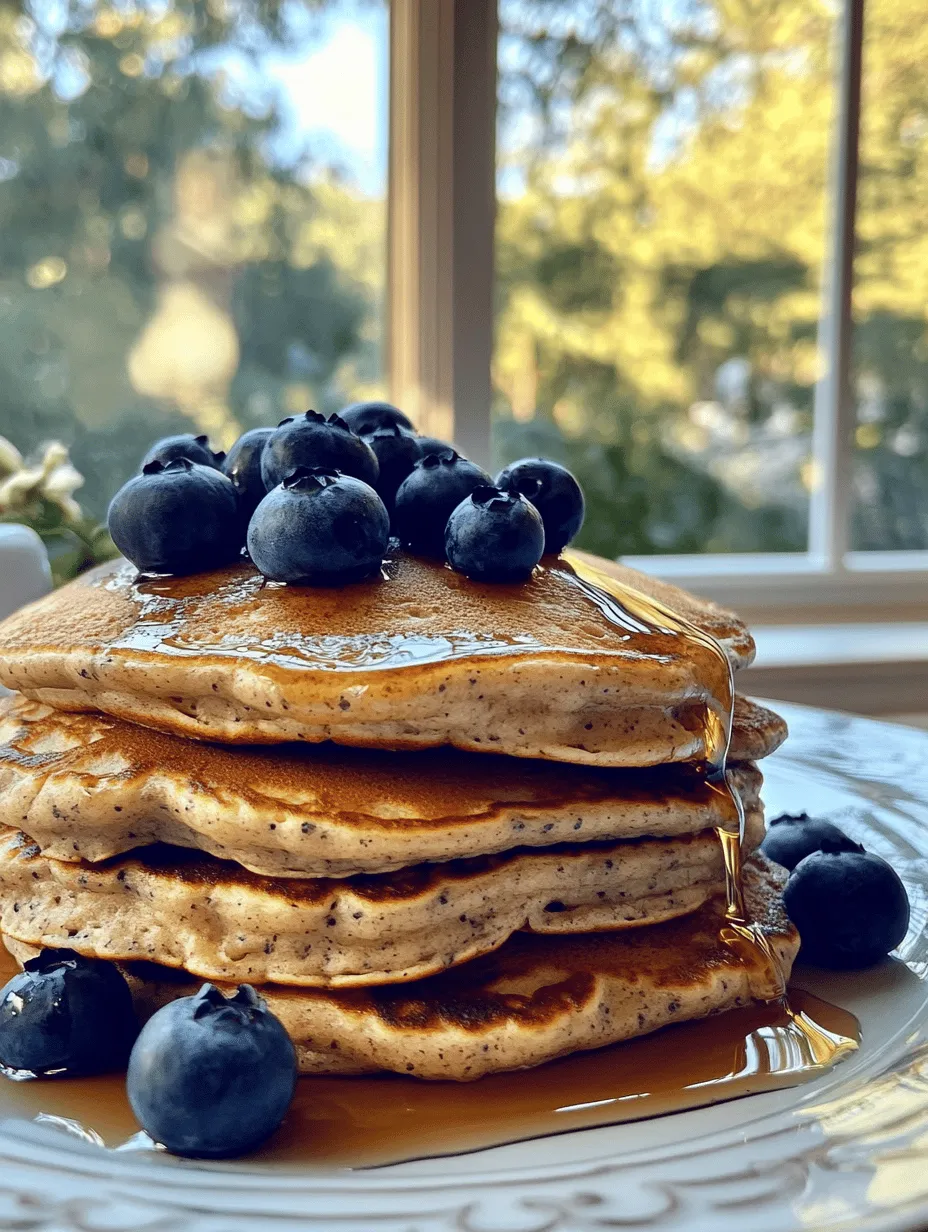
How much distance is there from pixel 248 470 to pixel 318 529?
0.19m

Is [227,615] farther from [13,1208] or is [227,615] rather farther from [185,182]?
[185,182]

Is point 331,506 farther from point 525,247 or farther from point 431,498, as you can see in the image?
point 525,247

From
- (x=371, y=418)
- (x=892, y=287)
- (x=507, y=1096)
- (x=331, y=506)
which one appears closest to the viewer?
(x=507, y=1096)

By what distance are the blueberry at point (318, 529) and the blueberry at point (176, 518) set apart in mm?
71

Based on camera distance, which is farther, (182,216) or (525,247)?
(525,247)

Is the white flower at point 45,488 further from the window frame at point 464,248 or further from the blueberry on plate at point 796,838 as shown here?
the blueberry on plate at point 796,838

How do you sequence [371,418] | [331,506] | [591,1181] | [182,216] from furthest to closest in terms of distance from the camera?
[182,216]
[371,418]
[331,506]
[591,1181]

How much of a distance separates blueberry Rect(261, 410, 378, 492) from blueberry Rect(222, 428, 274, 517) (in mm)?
34

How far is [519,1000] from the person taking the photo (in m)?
0.88

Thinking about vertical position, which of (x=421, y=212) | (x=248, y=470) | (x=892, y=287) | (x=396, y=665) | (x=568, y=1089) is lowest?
(x=568, y=1089)

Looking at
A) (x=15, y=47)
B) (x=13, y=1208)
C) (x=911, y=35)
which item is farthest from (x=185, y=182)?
(x=13, y=1208)

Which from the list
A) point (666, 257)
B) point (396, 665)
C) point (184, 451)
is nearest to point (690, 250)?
point (666, 257)

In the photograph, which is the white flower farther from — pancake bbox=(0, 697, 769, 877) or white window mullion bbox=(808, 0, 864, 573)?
white window mullion bbox=(808, 0, 864, 573)

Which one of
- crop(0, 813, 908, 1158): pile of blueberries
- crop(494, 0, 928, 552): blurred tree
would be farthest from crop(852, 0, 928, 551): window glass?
crop(0, 813, 908, 1158): pile of blueberries
